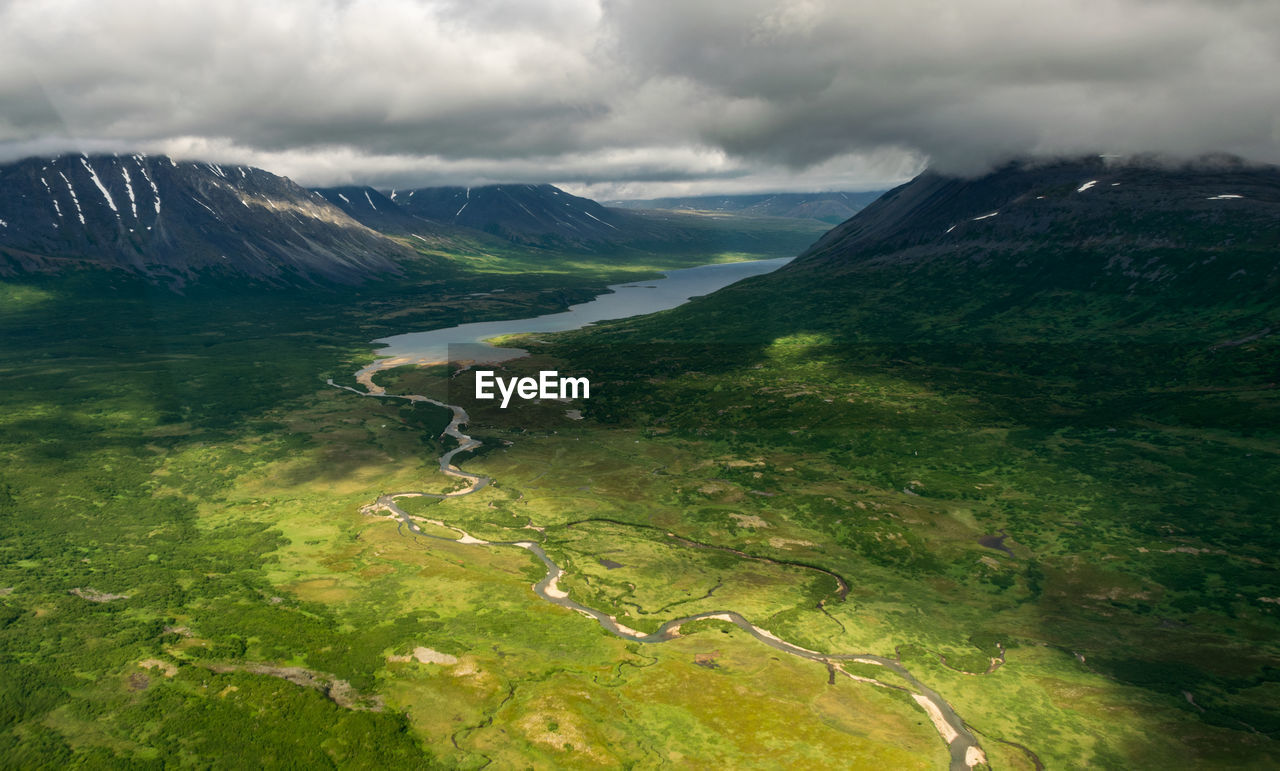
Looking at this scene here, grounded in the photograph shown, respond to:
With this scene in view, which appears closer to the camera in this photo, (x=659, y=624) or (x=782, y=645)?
(x=782, y=645)

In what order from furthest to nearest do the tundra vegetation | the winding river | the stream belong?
the winding river, the stream, the tundra vegetation

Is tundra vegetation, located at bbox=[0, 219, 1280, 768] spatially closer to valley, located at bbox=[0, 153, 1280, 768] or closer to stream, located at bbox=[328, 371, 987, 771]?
valley, located at bbox=[0, 153, 1280, 768]

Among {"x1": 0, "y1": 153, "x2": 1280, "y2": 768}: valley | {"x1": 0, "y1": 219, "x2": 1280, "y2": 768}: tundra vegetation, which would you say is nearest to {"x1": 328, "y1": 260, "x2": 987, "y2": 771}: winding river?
{"x1": 0, "y1": 153, "x2": 1280, "y2": 768}: valley

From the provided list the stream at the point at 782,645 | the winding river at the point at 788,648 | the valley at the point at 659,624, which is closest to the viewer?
the valley at the point at 659,624

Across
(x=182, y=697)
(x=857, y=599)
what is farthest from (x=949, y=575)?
(x=182, y=697)

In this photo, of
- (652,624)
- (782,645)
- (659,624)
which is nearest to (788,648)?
(782,645)

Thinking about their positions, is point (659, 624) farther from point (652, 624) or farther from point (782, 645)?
point (782, 645)

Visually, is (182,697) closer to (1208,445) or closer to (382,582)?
(382,582)

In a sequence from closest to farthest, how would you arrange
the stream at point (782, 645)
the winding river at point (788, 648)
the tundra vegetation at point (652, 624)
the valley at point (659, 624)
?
the tundra vegetation at point (652, 624) < the valley at point (659, 624) < the stream at point (782, 645) < the winding river at point (788, 648)

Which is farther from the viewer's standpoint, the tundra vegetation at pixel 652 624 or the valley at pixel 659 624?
the valley at pixel 659 624

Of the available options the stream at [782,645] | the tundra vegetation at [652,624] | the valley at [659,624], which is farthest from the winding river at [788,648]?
the tundra vegetation at [652,624]

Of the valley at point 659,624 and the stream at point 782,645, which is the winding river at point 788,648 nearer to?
the stream at point 782,645
